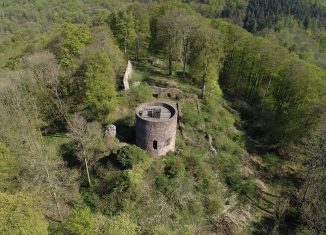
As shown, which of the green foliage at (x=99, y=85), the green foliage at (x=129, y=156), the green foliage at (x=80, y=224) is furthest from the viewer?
the green foliage at (x=99, y=85)

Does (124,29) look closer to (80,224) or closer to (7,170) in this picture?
(7,170)

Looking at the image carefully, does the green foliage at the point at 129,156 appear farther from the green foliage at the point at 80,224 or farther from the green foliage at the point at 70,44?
the green foliage at the point at 70,44

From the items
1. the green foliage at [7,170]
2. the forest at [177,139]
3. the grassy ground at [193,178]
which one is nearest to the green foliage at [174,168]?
the grassy ground at [193,178]

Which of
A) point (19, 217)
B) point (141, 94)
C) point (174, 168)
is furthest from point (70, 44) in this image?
point (19, 217)

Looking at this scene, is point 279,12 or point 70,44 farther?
point 279,12

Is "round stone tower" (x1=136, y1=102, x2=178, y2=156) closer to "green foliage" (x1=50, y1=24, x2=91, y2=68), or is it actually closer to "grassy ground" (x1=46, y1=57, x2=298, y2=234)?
"grassy ground" (x1=46, y1=57, x2=298, y2=234)

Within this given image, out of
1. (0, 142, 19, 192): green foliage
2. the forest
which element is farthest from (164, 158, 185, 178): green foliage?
(0, 142, 19, 192): green foliage

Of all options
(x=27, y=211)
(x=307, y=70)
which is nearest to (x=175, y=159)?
(x=27, y=211)
